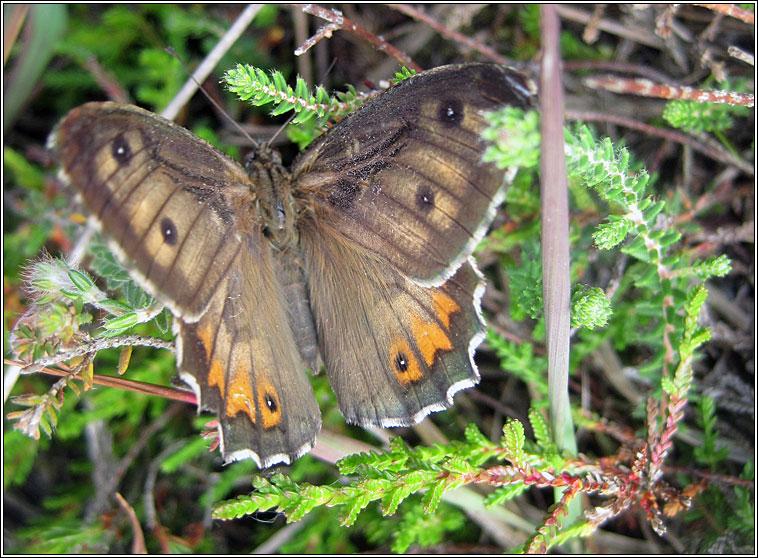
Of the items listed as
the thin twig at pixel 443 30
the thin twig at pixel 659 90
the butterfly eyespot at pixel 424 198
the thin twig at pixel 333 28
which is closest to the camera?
the thin twig at pixel 659 90

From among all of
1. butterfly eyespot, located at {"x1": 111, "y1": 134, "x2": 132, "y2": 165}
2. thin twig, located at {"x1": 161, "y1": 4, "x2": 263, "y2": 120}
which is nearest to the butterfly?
butterfly eyespot, located at {"x1": 111, "y1": 134, "x2": 132, "y2": 165}

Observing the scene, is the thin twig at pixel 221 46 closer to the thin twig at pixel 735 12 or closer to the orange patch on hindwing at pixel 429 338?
the orange patch on hindwing at pixel 429 338

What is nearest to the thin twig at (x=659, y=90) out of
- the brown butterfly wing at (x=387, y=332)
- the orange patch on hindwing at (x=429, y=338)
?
the brown butterfly wing at (x=387, y=332)

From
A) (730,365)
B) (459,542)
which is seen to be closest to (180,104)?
(459,542)

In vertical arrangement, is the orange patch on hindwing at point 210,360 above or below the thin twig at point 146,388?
→ above

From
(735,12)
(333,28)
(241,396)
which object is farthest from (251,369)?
(735,12)

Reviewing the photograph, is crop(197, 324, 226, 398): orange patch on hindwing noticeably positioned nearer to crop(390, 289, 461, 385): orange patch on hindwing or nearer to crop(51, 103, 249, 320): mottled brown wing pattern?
crop(51, 103, 249, 320): mottled brown wing pattern

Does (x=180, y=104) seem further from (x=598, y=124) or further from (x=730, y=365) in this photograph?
(x=730, y=365)
